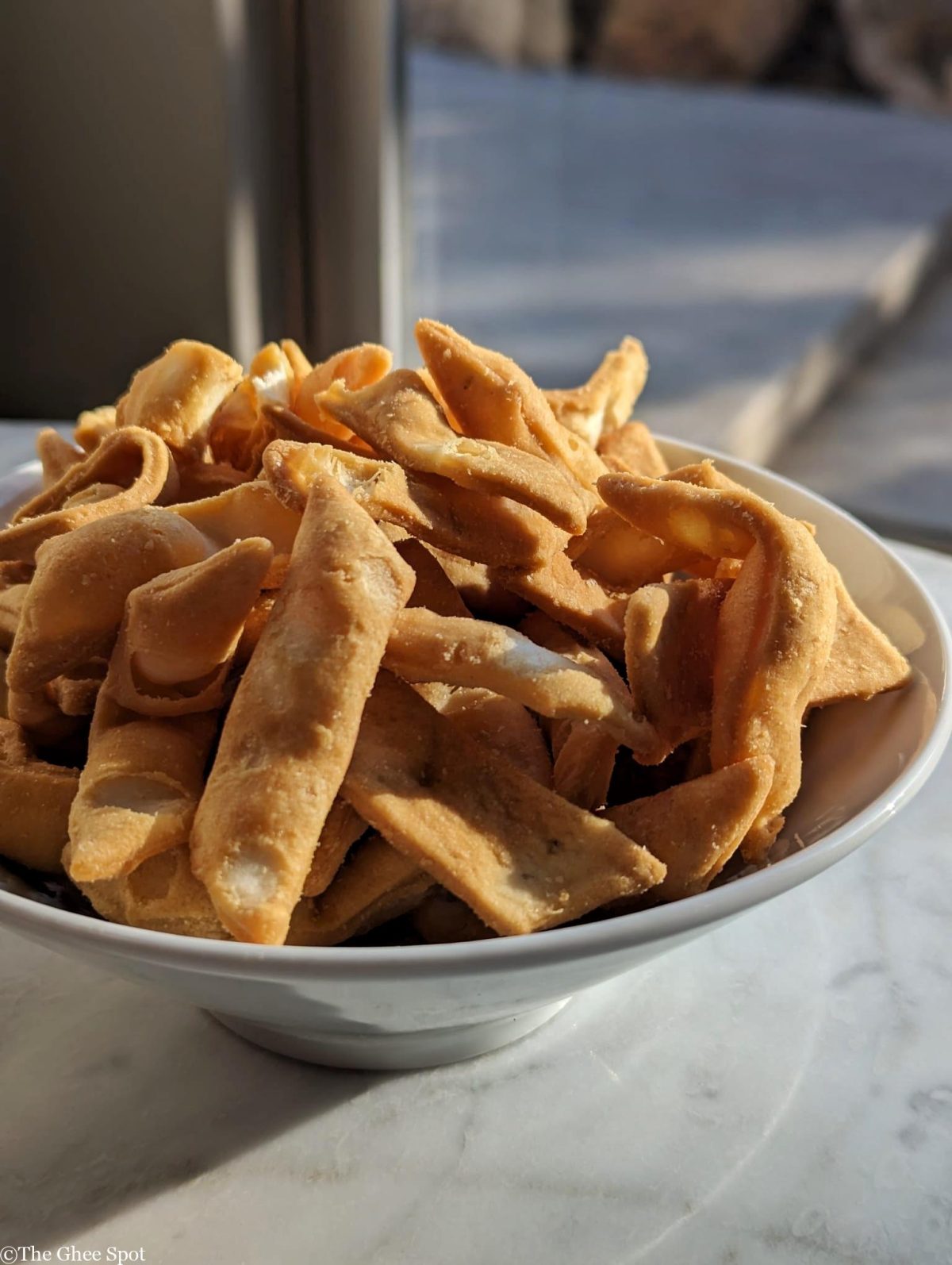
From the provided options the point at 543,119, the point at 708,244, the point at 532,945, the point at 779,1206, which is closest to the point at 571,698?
the point at 532,945

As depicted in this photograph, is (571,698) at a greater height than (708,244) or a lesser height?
greater

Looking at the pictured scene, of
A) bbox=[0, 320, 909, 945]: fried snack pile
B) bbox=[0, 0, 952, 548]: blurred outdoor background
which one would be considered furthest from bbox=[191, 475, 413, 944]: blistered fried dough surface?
bbox=[0, 0, 952, 548]: blurred outdoor background

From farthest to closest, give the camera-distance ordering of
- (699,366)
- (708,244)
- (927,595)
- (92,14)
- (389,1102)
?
(708,244), (699,366), (92,14), (927,595), (389,1102)

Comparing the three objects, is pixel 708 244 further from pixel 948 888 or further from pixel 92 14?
pixel 948 888

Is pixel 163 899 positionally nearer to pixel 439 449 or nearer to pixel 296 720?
pixel 296 720

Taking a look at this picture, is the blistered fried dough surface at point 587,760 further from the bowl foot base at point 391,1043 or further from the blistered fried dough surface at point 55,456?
the blistered fried dough surface at point 55,456

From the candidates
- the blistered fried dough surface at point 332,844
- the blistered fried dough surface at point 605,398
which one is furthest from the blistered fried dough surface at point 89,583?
the blistered fried dough surface at point 605,398

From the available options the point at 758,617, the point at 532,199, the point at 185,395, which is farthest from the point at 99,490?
the point at 532,199

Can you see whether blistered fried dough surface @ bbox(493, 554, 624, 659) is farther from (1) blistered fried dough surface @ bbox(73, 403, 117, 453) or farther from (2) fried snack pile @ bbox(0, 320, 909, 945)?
(1) blistered fried dough surface @ bbox(73, 403, 117, 453)
